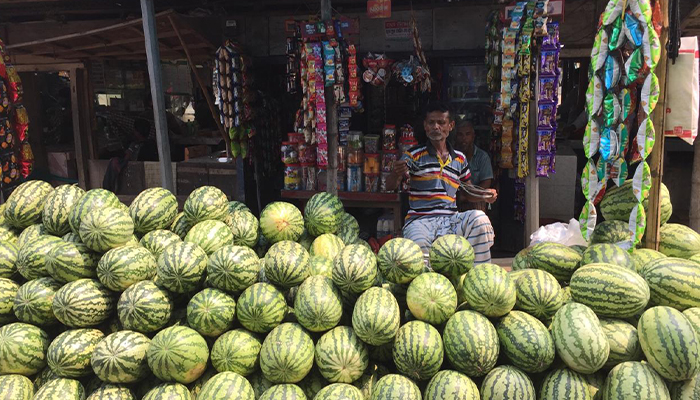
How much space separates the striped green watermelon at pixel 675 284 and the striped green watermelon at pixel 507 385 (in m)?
0.82

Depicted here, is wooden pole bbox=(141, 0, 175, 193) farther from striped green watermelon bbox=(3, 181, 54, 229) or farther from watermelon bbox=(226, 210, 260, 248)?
watermelon bbox=(226, 210, 260, 248)

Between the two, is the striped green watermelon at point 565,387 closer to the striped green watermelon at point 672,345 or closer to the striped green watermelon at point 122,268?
the striped green watermelon at point 672,345

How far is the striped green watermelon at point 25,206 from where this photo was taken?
295 cm

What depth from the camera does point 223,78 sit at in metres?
5.63

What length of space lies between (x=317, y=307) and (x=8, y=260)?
6.26ft

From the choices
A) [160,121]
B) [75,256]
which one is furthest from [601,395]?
[160,121]

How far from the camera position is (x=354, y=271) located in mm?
2424

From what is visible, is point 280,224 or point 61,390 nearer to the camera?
point 61,390

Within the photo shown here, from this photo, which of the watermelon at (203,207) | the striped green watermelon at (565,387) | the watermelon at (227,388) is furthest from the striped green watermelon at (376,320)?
the watermelon at (203,207)

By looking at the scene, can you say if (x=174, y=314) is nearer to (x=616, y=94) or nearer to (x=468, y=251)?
(x=468, y=251)

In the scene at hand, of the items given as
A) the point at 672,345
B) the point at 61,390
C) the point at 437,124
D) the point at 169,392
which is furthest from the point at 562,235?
the point at 61,390

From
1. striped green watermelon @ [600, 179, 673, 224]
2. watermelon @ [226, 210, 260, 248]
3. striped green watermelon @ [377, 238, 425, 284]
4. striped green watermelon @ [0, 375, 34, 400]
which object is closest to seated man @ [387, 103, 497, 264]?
striped green watermelon @ [600, 179, 673, 224]


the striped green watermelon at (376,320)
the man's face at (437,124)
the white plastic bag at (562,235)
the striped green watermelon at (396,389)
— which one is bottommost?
the striped green watermelon at (396,389)

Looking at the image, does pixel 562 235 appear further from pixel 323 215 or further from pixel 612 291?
pixel 323 215
